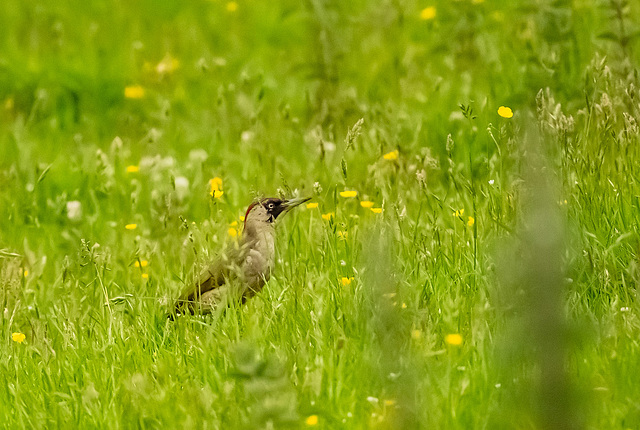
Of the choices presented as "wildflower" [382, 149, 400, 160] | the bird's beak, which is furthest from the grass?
the bird's beak

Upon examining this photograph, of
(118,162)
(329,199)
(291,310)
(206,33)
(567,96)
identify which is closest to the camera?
(291,310)

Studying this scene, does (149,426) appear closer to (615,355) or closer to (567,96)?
(615,355)

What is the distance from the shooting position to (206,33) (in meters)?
8.92

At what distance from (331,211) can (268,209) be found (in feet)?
1.88

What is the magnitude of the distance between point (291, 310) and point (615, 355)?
1297mm

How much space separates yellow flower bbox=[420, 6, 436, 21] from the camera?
320 inches

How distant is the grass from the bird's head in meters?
0.14

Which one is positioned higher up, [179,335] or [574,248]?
[574,248]

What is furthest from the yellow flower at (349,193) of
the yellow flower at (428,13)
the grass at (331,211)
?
the yellow flower at (428,13)

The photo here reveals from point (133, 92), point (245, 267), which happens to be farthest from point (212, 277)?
point (133, 92)

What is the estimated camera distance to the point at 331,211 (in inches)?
215

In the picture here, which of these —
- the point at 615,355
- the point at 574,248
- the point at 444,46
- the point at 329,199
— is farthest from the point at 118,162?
the point at 615,355

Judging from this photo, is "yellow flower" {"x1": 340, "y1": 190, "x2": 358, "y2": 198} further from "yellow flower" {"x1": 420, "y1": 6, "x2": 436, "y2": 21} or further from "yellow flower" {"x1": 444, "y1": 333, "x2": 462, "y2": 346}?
"yellow flower" {"x1": 420, "y1": 6, "x2": 436, "y2": 21}

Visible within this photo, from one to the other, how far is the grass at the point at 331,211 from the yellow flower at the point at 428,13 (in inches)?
3.1
